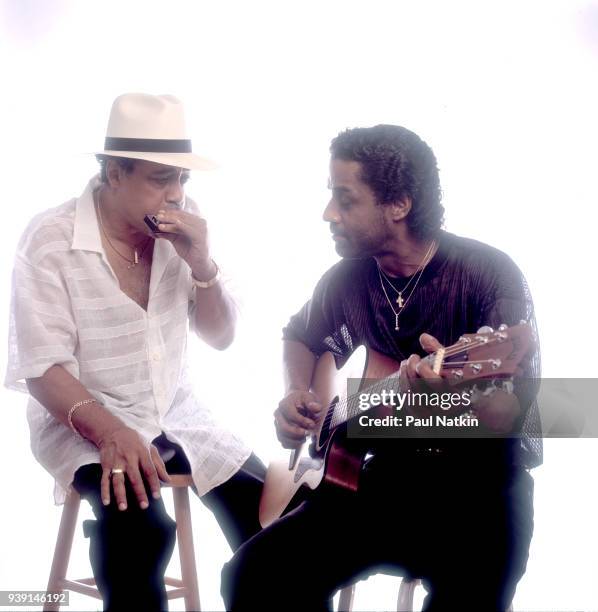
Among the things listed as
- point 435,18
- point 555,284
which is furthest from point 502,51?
point 555,284

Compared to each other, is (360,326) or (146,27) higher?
(146,27)

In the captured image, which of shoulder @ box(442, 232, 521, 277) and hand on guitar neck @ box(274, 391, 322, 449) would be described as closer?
shoulder @ box(442, 232, 521, 277)

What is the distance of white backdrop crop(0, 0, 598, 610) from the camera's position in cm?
345

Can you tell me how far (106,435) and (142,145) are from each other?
2.28 feet

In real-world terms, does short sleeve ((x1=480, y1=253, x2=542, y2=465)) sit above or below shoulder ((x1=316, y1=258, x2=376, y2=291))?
below

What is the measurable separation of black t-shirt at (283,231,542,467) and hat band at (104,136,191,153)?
498 mm

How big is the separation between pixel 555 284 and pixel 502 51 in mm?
821

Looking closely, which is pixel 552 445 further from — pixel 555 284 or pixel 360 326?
pixel 360 326

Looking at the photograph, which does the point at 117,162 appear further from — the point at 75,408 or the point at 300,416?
the point at 300,416

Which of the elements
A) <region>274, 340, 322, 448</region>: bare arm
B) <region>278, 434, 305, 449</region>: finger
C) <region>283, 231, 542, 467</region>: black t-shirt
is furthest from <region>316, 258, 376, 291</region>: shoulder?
<region>278, 434, 305, 449</region>: finger

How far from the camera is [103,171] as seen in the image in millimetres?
2480

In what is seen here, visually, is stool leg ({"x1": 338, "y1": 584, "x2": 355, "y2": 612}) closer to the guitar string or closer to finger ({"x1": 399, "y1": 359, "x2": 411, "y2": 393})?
the guitar string

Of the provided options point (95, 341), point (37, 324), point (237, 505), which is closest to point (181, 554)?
point (237, 505)

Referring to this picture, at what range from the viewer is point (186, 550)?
2498 millimetres
